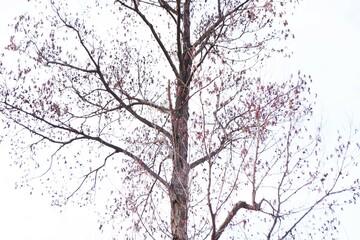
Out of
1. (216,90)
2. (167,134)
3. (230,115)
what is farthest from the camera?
(230,115)

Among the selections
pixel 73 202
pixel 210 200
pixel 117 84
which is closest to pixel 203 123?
pixel 210 200

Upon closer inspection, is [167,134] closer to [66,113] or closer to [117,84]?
[117,84]

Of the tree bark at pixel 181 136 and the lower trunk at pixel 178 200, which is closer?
the tree bark at pixel 181 136

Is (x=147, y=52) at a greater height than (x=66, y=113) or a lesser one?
greater

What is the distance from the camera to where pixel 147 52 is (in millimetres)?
9203

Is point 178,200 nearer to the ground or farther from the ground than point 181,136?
nearer to the ground

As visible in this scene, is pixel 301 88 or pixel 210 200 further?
pixel 301 88

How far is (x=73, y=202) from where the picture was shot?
916cm

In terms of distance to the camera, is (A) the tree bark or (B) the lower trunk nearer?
(A) the tree bark

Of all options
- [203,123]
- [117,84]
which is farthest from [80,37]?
[203,123]

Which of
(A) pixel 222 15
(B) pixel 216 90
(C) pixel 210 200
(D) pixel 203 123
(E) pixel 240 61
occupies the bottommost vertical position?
(C) pixel 210 200

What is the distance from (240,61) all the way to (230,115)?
36.2 inches

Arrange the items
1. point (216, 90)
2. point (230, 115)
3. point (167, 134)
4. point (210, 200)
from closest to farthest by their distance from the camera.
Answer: point (210, 200)
point (216, 90)
point (167, 134)
point (230, 115)

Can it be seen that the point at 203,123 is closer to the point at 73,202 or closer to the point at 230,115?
the point at 230,115
